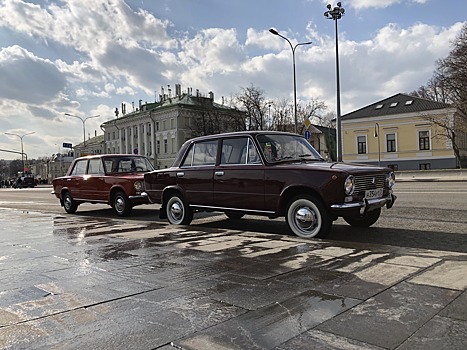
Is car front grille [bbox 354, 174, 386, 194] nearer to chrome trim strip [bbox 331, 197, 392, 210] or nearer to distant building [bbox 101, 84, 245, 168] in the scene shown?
chrome trim strip [bbox 331, 197, 392, 210]

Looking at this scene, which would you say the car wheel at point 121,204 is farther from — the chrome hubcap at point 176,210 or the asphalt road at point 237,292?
the asphalt road at point 237,292

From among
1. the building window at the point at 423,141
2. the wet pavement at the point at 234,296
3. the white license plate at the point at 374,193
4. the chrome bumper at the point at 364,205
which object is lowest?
the wet pavement at the point at 234,296

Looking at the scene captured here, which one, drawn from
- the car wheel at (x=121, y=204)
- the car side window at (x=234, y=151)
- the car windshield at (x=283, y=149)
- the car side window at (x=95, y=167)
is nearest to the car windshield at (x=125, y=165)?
the car side window at (x=95, y=167)

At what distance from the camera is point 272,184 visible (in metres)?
6.98

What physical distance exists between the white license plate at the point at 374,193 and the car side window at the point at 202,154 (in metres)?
2.93

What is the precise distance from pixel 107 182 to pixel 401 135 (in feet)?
150

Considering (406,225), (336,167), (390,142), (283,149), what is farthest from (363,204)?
(390,142)

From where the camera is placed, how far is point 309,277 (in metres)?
4.38

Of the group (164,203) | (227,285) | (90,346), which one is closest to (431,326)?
(227,285)

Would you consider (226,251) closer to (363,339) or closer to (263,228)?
(263,228)

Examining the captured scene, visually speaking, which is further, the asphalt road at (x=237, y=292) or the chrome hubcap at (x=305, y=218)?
the chrome hubcap at (x=305, y=218)

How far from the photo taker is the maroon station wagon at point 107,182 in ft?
36.4

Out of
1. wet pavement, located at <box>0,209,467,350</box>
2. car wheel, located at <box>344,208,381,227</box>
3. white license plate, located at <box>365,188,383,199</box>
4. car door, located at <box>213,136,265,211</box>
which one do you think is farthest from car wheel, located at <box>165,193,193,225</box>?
white license plate, located at <box>365,188,383,199</box>

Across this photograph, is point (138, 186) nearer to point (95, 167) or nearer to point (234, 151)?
point (95, 167)
